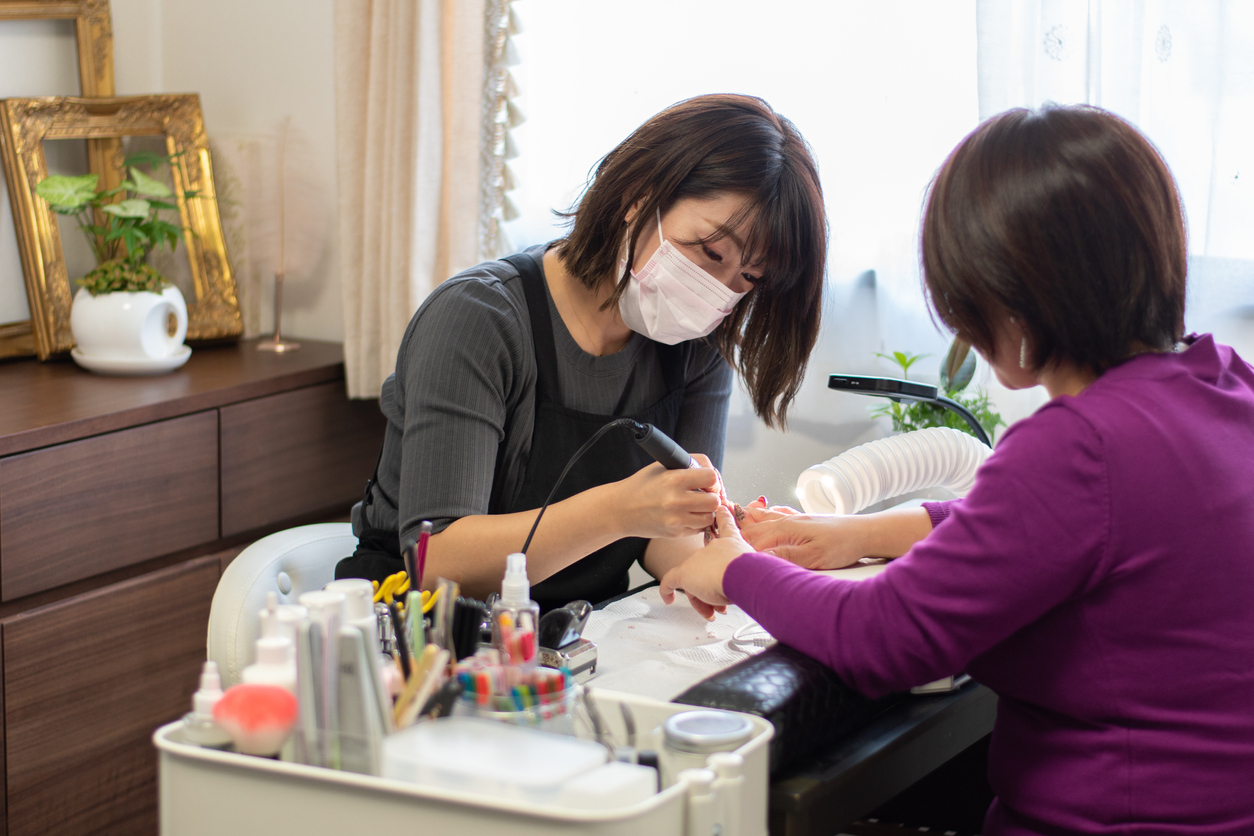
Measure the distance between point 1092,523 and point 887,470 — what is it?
0.56 m

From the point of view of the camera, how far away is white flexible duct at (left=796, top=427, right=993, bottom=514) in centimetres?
133

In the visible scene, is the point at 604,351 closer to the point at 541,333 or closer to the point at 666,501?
the point at 541,333

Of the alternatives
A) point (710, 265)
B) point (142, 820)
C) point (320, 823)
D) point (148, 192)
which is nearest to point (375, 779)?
point (320, 823)

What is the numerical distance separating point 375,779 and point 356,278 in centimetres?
164

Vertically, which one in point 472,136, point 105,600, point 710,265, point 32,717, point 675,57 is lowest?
point 32,717

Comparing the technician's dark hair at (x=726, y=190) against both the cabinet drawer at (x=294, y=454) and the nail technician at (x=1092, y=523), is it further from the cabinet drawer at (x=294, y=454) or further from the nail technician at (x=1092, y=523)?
the cabinet drawer at (x=294, y=454)

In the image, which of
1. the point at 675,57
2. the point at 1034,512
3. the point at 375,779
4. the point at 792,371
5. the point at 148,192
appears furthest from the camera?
the point at 148,192

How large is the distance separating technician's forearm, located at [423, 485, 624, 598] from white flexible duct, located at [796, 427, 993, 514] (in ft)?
0.90

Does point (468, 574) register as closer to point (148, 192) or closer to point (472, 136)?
point (472, 136)

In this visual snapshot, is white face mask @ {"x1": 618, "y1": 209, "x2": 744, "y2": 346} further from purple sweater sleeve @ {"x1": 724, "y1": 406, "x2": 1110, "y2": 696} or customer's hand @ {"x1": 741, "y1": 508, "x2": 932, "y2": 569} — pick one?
purple sweater sleeve @ {"x1": 724, "y1": 406, "x2": 1110, "y2": 696}

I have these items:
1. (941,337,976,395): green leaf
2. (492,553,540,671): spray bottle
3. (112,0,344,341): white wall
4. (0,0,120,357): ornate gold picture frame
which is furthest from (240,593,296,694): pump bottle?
(0,0,120,357): ornate gold picture frame

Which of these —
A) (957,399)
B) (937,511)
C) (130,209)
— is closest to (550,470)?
(937,511)

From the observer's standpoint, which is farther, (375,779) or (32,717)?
(32,717)

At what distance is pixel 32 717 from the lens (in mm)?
1748
